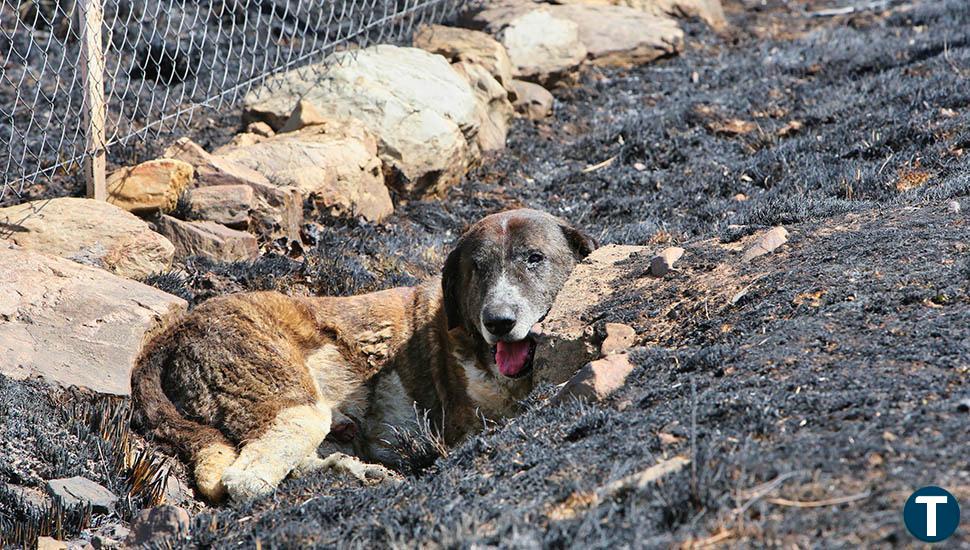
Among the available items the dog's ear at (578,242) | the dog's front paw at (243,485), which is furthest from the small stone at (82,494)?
the dog's ear at (578,242)

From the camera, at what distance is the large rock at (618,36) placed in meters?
12.6

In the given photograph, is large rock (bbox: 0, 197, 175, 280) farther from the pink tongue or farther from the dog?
the pink tongue

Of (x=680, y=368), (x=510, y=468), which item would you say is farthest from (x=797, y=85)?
(x=510, y=468)

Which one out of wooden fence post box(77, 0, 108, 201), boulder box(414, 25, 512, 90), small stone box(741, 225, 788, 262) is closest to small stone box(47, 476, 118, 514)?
wooden fence post box(77, 0, 108, 201)

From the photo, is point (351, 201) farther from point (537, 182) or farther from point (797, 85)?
point (797, 85)

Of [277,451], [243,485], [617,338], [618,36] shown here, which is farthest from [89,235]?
[618,36]

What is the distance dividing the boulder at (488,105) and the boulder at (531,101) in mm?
339

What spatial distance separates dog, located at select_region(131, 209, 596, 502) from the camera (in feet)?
18.1

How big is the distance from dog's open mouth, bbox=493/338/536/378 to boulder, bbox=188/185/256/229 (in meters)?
2.91

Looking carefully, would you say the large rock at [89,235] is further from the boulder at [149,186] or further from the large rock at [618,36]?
the large rock at [618,36]

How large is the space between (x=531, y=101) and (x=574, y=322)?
6479mm

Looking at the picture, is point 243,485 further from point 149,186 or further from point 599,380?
point 149,186

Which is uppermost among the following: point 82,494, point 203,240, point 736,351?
point 736,351

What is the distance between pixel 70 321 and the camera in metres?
5.69
